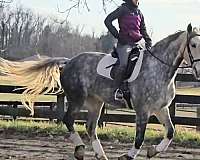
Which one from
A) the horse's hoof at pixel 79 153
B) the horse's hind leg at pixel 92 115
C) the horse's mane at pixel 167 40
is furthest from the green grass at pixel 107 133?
the horse's mane at pixel 167 40

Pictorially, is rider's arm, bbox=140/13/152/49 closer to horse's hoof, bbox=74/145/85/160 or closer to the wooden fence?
horse's hoof, bbox=74/145/85/160

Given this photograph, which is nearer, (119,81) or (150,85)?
(150,85)

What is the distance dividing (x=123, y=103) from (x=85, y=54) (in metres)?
1.26

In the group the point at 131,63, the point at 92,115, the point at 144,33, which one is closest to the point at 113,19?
the point at 144,33

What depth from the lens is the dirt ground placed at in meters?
7.78

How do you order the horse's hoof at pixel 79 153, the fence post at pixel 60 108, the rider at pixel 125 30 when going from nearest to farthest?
1. the rider at pixel 125 30
2. the horse's hoof at pixel 79 153
3. the fence post at pixel 60 108

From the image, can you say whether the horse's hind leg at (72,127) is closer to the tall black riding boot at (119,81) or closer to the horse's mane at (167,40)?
the tall black riding boot at (119,81)

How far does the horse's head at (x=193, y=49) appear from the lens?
21.9ft

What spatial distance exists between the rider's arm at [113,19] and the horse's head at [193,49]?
1.21 m

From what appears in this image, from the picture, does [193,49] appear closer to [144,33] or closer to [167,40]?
[167,40]

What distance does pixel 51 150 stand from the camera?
840 cm

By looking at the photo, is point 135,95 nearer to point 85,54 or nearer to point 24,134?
point 85,54

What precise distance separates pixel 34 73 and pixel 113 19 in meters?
2.16

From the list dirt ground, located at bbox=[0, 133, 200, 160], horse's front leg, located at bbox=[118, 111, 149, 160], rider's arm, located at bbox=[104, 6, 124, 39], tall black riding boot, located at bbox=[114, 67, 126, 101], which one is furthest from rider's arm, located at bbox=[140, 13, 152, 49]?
dirt ground, located at bbox=[0, 133, 200, 160]
